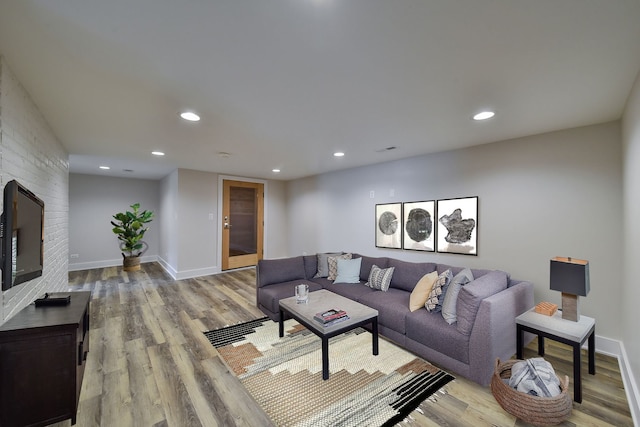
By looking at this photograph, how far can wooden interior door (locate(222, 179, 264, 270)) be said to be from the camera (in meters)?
6.04

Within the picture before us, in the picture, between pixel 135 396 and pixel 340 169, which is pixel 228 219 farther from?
pixel 135 396

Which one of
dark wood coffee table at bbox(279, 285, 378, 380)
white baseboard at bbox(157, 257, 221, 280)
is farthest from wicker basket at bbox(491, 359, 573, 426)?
white baseboard at bbox(157, 257, 221, 280)

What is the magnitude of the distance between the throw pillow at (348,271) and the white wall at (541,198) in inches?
36.0

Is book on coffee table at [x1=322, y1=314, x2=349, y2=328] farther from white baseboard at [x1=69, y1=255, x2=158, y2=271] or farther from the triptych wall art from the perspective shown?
white baseboard at [x1=69, y1=255, x2=158, y2=271]

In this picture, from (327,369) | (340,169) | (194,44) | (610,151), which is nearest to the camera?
(194,44)

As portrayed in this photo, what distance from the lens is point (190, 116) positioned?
8.04 ft

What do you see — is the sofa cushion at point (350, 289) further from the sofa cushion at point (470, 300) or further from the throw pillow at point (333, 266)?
the sofa cushion at point (470, 300)

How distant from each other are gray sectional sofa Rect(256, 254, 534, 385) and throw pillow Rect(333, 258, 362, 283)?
0.85ft

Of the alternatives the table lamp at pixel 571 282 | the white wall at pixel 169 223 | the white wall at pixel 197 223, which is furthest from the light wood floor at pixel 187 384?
the white wall at pixel 169 223

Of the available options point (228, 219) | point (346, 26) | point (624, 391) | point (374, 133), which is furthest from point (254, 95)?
point (228, 219)

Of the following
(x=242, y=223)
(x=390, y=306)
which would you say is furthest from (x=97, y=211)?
(x=390, y=306)

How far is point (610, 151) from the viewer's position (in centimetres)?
254

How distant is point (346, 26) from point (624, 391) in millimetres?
3255

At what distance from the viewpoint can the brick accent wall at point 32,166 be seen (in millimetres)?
1661
